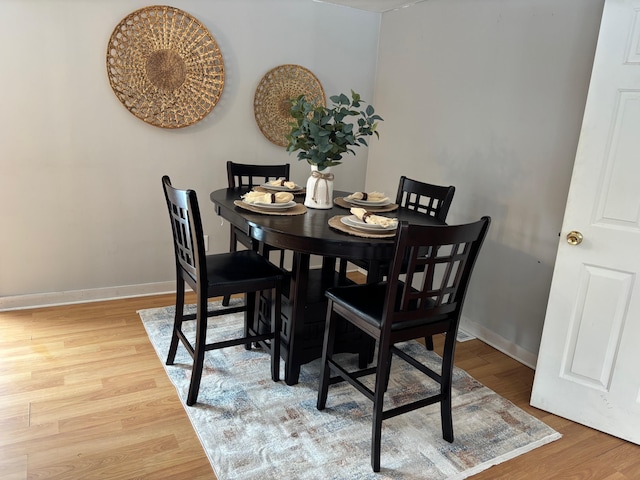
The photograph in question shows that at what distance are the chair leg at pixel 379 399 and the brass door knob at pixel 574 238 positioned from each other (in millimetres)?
1023

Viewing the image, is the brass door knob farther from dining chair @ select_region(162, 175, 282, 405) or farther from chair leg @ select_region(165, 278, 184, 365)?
chair leg @ select_region(165, 278, 184, 365)

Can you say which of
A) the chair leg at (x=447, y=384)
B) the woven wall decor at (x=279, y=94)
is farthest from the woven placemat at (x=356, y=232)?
the woven wall decor at (x=279, y=94)

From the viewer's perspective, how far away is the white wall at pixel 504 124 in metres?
2.46

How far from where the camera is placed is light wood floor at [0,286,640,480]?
1758 mm

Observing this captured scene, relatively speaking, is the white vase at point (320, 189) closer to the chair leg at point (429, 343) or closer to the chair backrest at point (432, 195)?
the chair backrest at point (432, 195)

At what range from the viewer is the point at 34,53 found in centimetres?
275

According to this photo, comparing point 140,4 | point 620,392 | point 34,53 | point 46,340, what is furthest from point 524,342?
point 34,53

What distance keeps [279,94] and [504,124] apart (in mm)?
1663

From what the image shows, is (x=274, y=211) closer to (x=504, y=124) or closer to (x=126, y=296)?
(x=504, y=124)

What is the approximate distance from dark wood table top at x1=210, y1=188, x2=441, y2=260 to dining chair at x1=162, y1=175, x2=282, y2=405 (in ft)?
0.76

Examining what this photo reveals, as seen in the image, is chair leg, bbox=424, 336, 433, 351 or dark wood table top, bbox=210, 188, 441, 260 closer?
dark wood table top, bbox=210, 188, 441, 260

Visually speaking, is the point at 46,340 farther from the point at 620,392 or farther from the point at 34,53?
the point at 620,392

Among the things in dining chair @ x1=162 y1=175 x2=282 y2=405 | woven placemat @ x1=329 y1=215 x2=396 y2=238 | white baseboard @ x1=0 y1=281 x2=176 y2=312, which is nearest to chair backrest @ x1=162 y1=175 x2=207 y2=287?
dining chair @ x1=162 y1=175 x2=282 y2=405

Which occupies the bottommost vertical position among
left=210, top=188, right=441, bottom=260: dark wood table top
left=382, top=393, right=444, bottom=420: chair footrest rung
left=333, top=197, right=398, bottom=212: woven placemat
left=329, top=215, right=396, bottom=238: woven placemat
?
left=382, top=393, right=444, bottom=420: chair footrest rung
